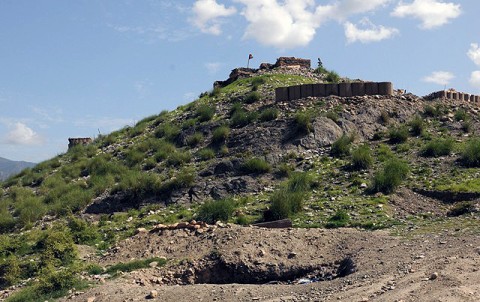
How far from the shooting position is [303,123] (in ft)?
64.4

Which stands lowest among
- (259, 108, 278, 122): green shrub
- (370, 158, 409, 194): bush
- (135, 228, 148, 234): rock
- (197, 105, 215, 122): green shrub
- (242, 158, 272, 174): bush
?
(135, 228, 148, 234): rock

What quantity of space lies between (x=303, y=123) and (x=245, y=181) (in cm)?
353

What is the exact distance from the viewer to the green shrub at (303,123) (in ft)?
64.2

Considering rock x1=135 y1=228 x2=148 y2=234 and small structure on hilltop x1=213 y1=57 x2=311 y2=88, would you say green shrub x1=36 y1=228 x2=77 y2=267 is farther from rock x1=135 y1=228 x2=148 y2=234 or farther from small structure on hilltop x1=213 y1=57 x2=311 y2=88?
small structure on hilltop x1=213 y1=57 x2=311 y2=88

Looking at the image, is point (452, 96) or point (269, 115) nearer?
point (269, 115)

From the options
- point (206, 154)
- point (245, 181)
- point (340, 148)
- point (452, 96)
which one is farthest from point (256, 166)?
point (452, 96)

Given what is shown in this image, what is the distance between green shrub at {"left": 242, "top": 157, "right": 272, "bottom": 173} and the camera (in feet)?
58.3

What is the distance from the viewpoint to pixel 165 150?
21.5 meters

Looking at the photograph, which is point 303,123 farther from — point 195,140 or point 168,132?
point 168,132

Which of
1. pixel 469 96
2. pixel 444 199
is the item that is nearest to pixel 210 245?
pixel 444 199

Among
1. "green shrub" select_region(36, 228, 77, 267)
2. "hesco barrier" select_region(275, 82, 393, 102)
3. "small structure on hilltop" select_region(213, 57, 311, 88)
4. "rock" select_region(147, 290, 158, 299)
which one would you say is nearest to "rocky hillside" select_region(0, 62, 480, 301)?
"green shrub" select_region(36, 228, 77, 267)

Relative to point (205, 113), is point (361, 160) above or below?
below

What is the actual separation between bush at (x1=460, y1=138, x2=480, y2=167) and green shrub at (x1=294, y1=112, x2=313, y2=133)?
4.84 metres

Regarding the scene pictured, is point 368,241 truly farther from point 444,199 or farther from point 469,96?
point 469,96
